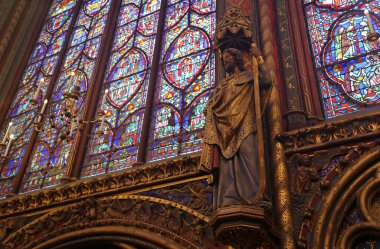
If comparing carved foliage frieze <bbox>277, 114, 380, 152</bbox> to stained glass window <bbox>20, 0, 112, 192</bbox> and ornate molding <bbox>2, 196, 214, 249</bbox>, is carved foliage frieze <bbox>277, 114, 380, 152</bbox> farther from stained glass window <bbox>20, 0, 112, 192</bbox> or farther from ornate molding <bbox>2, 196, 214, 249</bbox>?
stained glass window <bbox>20, 0, 112, 192</bbox>

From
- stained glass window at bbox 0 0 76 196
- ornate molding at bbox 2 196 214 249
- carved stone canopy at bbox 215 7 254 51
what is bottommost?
ornate molding at bbox 2 196 214 249

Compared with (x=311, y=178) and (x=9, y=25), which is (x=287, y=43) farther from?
(x=9, y=25)

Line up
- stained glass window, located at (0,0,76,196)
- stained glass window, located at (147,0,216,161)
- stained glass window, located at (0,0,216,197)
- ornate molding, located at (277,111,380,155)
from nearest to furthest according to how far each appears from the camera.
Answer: ornate molding, located at (277,111,380,155) → stained glass window, located at (147,0,216,161) → stained glass window, located at (0,0,216,197) → stained glass window, located at (0,0,76,196)

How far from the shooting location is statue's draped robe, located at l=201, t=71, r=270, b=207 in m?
4.40

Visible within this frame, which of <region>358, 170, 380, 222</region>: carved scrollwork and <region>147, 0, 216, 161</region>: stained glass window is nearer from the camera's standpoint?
<region>358, 170, 380, 222</region>: carved scrollwork

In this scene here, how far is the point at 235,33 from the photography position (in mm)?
5609

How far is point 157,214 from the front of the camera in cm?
563

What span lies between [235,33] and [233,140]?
158 cm

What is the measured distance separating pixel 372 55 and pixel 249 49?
165cm

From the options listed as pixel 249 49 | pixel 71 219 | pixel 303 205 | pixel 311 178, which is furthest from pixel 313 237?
pixel 71 219

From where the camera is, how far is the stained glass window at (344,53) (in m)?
5.58

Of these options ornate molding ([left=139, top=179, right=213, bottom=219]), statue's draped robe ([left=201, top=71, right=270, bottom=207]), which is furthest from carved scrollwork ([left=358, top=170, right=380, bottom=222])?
ornate molding ([left=139, top=179, right=213, bottom=219])

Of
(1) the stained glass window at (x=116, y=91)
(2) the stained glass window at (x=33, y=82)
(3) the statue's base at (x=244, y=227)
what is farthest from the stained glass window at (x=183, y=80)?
(2) the stained glass window at (x=33, y=82)

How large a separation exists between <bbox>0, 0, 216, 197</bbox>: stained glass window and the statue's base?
2.25 meters
